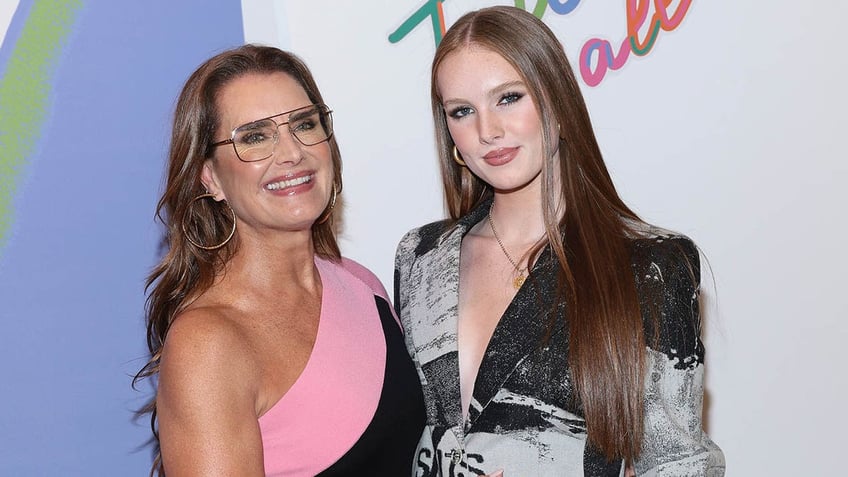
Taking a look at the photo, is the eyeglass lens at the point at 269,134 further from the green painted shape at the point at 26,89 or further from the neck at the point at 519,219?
the green painted shape at the point at 26,89

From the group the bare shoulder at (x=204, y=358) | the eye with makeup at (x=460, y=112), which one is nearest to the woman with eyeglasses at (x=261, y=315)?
the bare shoulder at (x=204, y=358)

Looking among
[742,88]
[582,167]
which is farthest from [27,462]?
[742,88]

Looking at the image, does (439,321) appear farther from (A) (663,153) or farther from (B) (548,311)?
(A) (663,153)

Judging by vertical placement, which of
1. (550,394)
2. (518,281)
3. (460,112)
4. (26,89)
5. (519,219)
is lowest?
(550,394)

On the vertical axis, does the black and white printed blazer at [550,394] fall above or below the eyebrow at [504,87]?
below

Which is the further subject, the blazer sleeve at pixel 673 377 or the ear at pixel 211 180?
the ear at pixel 211 180

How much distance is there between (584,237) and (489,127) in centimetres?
31

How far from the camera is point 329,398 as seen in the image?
2.12 metres

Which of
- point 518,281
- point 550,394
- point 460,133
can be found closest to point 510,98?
point 460,133

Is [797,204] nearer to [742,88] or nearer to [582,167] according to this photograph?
[742,88]

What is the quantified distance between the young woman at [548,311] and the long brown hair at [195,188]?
1.44ft

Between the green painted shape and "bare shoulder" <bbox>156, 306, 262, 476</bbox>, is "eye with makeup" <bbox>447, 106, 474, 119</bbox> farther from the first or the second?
the green painted shape

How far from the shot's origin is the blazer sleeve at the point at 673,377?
2068 millimetres

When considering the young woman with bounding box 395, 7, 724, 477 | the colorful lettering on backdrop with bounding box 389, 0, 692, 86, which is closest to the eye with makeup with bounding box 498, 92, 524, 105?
the young woman with bounding box 395, 7, 724, 477
